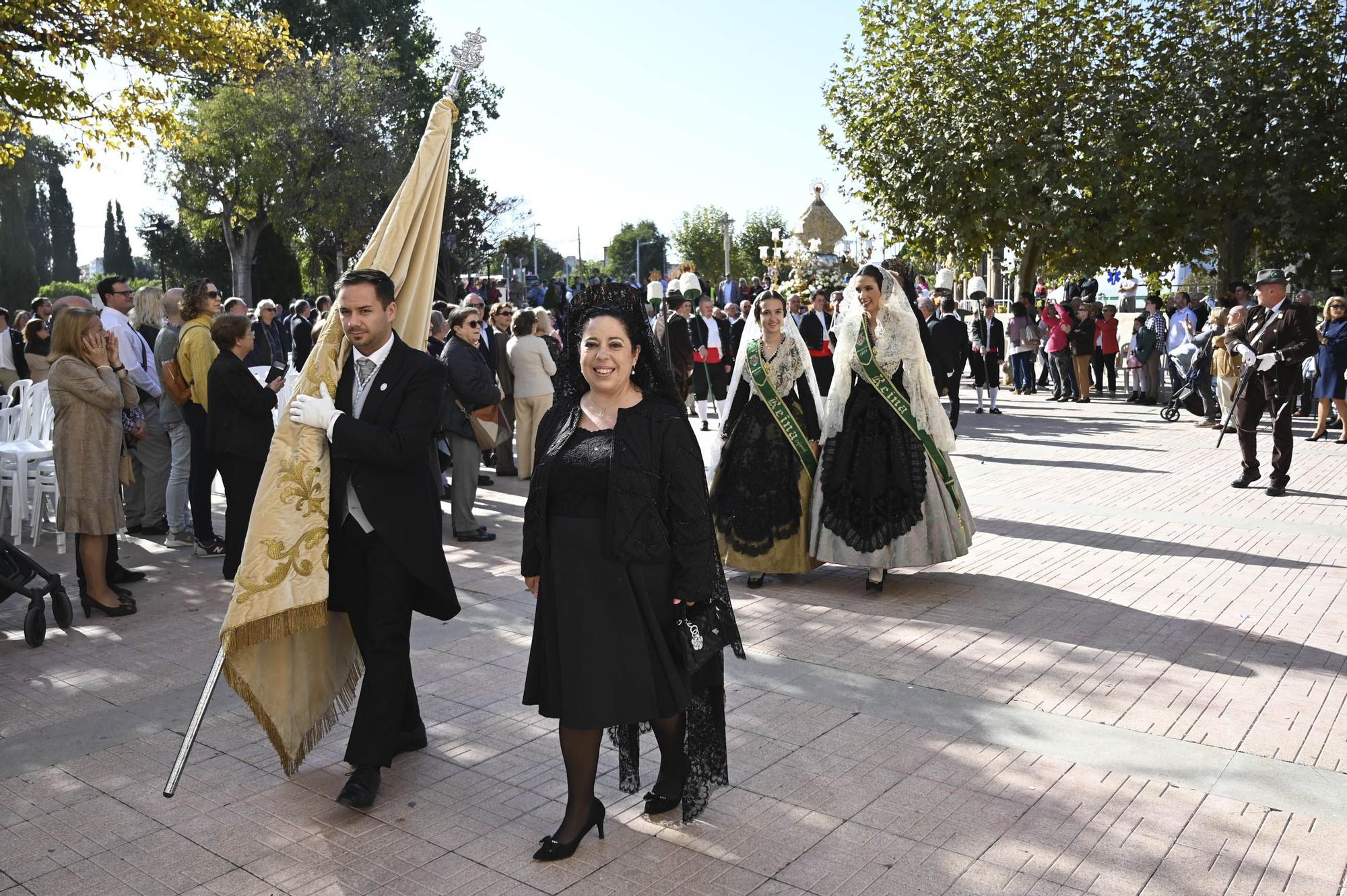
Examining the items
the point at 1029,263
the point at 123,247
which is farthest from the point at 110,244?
the point at 1029,263

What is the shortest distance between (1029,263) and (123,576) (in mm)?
20710

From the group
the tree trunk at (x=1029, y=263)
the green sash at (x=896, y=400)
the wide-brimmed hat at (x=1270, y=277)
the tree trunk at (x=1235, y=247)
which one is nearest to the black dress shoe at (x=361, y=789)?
the green sash at (x=896, y=400)

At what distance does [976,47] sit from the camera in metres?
22.6

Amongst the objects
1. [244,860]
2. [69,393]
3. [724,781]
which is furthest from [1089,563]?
[69,393]

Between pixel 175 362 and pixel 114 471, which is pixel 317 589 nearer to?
pixel 114 471

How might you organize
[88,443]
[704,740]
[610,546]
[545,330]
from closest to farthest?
1. [610,546]
2. [704,740]
3. [88,443]
4. [545,330]

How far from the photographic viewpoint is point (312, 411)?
4.21 meters

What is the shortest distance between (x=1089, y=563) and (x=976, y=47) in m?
17.3

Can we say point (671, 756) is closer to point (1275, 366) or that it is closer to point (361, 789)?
point (361, 789)

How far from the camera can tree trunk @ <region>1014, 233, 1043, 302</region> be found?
2381 cm

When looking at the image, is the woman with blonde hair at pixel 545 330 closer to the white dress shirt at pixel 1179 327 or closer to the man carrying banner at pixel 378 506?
the man carrying banner at pixel 378 506

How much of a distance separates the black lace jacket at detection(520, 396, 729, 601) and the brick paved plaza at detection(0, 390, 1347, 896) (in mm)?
999

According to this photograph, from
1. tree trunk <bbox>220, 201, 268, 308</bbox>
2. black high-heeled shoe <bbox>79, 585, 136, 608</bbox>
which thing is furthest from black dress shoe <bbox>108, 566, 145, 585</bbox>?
tree trunk <bbox>220, 201, 268, 308</bbox>

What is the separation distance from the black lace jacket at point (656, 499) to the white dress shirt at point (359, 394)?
0.84m
